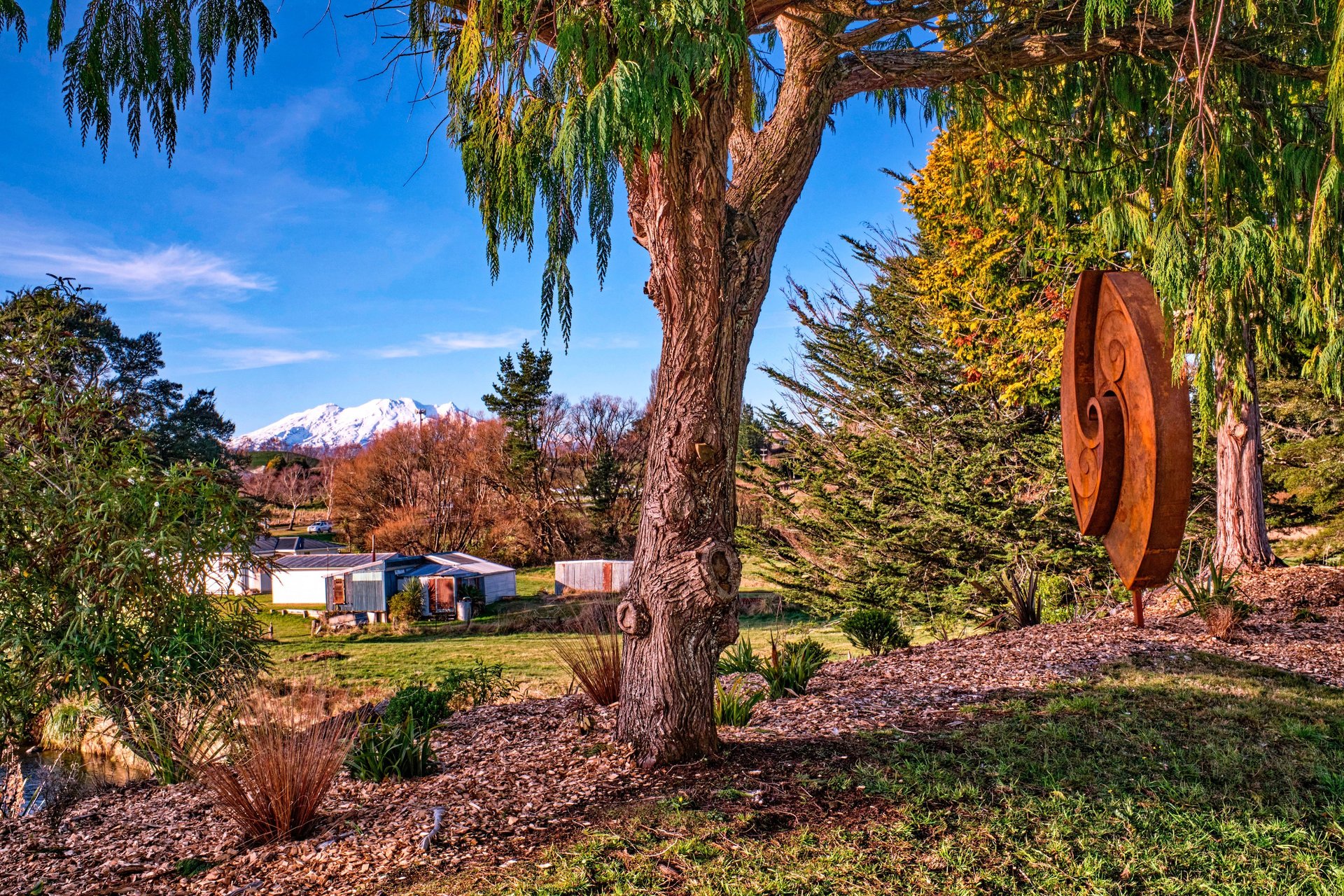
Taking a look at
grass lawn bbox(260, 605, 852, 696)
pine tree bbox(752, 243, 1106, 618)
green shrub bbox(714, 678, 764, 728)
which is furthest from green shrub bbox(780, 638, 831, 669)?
pine tree bbox(752, 243, 1106, 618)

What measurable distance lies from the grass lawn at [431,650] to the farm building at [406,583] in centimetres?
141

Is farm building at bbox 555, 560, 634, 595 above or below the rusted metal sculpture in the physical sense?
below

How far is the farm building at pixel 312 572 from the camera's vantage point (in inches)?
982

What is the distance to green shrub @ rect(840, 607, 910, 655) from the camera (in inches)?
274

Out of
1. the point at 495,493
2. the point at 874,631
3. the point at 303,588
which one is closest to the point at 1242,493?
the point at 874,631

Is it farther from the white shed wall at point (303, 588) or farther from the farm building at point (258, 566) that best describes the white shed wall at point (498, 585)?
the farm building at point (258, 566)

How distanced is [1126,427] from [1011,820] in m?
1.87

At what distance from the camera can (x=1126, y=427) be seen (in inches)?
143

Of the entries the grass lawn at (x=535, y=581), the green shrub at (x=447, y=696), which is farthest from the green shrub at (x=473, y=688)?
the grass lawn at (x=535, y=581)

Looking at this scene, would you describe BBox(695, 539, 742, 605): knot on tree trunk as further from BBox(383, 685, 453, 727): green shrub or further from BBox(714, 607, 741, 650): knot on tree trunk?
BBox(383, 685, 453, 727): green shrub

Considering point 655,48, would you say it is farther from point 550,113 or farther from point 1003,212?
point 1003,212

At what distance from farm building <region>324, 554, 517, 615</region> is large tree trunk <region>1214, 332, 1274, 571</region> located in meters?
19.9

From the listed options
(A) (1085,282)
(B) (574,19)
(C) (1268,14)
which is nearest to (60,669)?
(B) (574,19)

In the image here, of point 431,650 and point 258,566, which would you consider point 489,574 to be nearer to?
point 431,650
